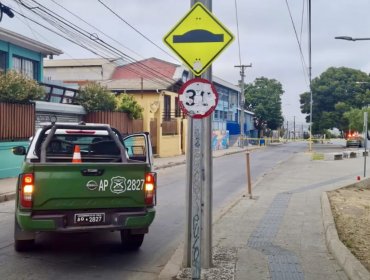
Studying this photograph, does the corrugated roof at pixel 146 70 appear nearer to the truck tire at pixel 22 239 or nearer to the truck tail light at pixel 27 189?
the truck tire at pixel 22 239

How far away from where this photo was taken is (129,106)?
2775cm

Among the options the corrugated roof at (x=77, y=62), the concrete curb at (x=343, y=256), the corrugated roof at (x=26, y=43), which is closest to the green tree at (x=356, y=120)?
the corrugated roof at (x=77, y=62)

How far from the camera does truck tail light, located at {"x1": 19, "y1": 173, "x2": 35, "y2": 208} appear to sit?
5707 millimetres

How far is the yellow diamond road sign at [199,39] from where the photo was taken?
520cm

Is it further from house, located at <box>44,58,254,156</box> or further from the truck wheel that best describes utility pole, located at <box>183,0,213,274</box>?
house, located at <box>44,58,254,156</box>

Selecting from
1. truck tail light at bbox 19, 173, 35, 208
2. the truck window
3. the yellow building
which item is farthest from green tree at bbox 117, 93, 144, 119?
truck tail light at bbox 19, 173, 35, 208

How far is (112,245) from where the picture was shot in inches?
289

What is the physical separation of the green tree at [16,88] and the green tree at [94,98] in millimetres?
6070

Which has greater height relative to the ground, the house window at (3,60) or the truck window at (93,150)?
the house window at (3,60)

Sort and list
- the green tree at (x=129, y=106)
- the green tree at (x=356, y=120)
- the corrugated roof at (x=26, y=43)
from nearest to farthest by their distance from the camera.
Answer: the corrugated roof at (x=26, y=43) < the green tree at (x=129, y=106) < the green tree at (x=356, y=120)

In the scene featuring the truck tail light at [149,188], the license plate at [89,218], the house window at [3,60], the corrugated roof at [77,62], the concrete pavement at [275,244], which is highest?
the corrugated roof at [77,62]

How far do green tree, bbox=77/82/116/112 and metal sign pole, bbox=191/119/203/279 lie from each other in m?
19.5

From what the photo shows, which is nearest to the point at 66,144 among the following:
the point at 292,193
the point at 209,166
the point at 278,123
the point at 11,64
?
the point at 209,166

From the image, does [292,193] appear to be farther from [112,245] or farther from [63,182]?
[63,182]
